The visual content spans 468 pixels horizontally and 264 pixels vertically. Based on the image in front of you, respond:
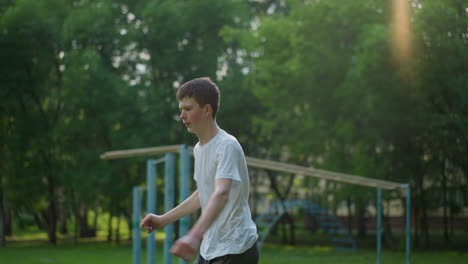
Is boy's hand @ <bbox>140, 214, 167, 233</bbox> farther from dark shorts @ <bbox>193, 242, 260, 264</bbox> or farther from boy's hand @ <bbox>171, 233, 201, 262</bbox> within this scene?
boy's hand @ <bbox>171, 233, 201, 262</bbox>

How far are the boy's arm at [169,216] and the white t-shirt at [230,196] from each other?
25 cm

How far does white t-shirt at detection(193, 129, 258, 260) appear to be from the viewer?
3098 mm

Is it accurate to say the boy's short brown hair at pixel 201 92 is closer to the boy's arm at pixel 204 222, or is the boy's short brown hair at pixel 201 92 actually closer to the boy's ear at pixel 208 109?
the boy's ear at pixel 208 109

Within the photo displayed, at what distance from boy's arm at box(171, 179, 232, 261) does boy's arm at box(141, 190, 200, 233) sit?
0.45 metres

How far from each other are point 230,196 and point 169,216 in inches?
17.4

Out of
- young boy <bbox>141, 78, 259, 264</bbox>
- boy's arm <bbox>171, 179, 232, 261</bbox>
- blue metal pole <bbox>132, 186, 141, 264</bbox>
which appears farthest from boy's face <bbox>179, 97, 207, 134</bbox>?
blue metal pole <bbox>132, 186, 141, 264</bbox>

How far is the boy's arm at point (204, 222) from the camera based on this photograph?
268 centimetres

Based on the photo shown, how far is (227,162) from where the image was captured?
10.0 ft

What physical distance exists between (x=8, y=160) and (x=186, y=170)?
19.0 m

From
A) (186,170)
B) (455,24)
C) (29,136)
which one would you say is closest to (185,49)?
(29,136)

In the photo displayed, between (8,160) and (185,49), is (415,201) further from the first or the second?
(8,160)

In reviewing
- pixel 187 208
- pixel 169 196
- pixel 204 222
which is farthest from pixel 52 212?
pixel 204 222

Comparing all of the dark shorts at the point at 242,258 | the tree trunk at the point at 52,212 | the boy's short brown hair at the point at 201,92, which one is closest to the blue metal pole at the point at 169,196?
the dark shorts at the point at 242,258

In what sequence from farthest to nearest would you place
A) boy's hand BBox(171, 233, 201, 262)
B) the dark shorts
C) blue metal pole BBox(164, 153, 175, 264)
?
blue metal pole BBox(164, 153, 175, 264) → the dark shorts → boy's hand BBox(171, 233, 201, 262)
